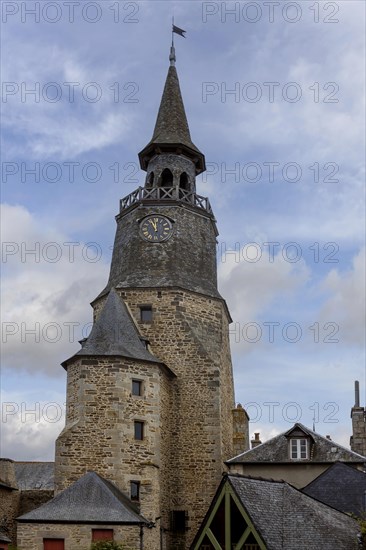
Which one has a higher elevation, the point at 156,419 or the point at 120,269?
the point at 120,269

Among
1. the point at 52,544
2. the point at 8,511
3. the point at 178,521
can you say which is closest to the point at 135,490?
the point at 178,521

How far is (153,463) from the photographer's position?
3038 cm

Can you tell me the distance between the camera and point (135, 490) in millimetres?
29812

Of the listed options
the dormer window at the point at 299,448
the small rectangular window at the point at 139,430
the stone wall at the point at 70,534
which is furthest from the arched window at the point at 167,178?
the stone wall at the point at 70,534

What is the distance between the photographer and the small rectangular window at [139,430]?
30.8 m

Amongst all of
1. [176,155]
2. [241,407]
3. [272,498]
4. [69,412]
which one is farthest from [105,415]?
[176,155]

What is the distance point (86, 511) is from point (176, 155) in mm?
19815

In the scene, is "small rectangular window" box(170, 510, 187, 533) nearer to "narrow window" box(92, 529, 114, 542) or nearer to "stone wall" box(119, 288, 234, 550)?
"stone wall" box(119, 288, 234, 550)

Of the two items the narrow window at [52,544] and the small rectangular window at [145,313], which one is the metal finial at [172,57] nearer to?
the small rectangular window at [145,313]

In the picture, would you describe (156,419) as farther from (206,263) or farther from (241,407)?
(206,263)

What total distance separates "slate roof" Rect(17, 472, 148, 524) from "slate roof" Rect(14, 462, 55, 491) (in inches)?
839

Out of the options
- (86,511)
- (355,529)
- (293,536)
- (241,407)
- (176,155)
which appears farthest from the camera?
(176,155)

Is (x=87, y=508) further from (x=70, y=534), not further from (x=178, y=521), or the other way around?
(x=178, y=521)

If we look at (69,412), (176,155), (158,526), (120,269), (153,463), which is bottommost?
(158,526)
